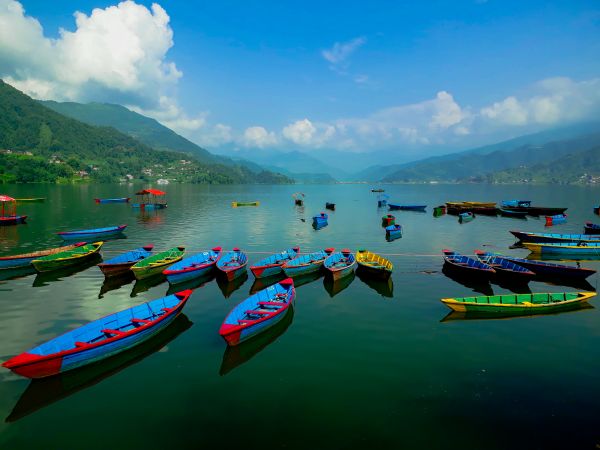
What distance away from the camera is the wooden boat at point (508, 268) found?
35312 millimetres

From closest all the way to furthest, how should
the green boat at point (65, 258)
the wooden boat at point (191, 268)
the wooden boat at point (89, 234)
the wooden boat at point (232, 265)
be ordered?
the wooden boat at point (191, 268) → the wooden boat at point (232, 265) → the green boat at point (65, 258) → the wooden boat at point (89, 234)

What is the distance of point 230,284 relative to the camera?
3562 cm

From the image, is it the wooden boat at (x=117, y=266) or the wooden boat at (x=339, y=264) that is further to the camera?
the wooden boat at (x=117, y=266)

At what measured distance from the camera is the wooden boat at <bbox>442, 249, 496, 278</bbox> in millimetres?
35969

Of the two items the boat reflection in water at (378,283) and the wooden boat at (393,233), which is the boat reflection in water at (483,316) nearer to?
the boat reflection in water at (378,283)

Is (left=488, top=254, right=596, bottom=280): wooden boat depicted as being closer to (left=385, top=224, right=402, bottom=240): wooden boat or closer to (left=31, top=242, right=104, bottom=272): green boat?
(left=385, top=224, right=402, bottom=240): wooden boat

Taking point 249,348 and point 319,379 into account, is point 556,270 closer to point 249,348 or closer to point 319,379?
point 319,379

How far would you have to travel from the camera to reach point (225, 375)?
19.4m

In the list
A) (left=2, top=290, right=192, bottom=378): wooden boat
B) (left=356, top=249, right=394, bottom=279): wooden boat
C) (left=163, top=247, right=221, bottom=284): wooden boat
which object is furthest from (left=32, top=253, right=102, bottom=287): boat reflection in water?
(left=356, top=249, right=394, bottom=279): wooden boat

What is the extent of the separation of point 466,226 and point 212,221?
6253cm

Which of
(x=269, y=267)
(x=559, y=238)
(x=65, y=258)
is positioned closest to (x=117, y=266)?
(x=65, y=258)

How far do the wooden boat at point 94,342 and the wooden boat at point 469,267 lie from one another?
97.2 feet

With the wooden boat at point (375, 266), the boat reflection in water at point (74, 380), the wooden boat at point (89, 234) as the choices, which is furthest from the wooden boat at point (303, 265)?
the wooden boat at point (89, 234)

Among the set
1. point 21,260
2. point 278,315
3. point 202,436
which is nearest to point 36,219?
point 21,260
